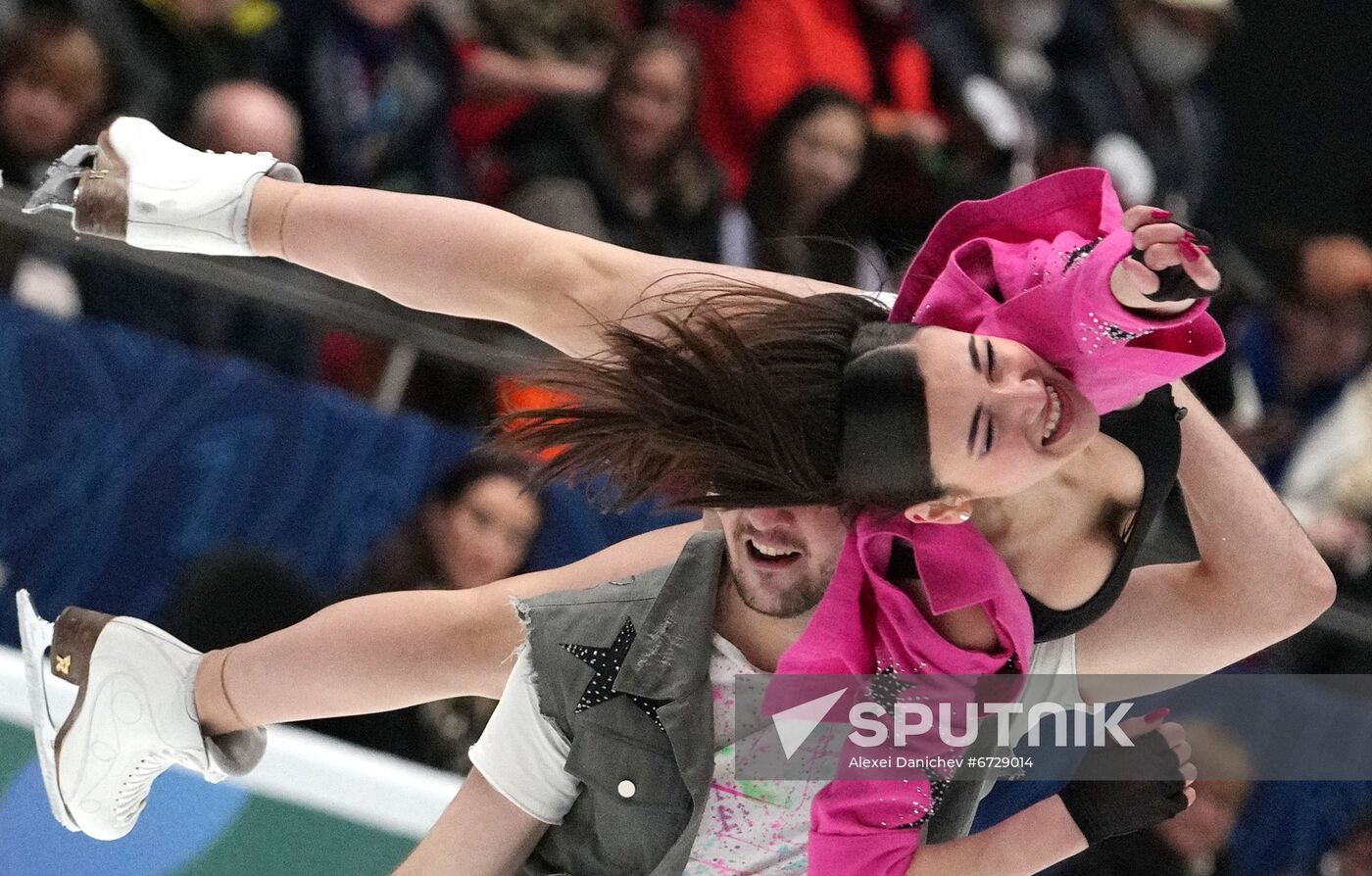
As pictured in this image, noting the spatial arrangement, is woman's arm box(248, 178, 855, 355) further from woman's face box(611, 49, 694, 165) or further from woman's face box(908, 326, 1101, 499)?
woman's face box(611, 49, 694, 165)

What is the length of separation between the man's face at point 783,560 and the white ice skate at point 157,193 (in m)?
0.66

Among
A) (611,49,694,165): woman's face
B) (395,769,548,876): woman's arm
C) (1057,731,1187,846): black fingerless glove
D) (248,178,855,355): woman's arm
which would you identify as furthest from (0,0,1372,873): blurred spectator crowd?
(1057,731,1187,846): black fingerless glove

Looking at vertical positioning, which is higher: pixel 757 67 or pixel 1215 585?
pixel 1215 585

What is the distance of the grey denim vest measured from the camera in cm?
175

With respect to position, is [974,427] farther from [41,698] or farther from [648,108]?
[648,108]

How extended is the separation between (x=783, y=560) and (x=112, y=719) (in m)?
0.83

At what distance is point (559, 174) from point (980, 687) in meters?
1.41

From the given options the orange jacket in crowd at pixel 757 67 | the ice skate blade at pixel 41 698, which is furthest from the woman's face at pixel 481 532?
the orange jacket in crowd at pixel 757 67

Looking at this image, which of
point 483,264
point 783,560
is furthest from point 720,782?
point 483,264

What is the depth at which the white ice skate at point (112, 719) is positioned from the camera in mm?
1993

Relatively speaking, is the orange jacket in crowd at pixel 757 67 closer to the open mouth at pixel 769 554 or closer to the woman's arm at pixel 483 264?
the woman's arm at pixel 483 264

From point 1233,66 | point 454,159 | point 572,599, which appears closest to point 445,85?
point 454,159

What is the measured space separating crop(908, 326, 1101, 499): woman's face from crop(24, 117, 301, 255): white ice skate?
0.80 meters

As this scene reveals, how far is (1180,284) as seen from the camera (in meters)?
1.45
